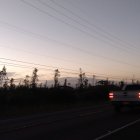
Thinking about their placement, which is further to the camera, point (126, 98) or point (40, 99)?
point (40, 99)

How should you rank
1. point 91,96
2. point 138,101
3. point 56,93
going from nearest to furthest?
1. point 138,101
2. point 56,93
3. point 91,96

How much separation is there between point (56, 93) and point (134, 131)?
25.5m

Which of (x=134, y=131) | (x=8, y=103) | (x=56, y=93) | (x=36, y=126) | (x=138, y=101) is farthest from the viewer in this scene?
(x=56, y=93)

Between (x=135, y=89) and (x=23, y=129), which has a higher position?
(x=135, y=89)

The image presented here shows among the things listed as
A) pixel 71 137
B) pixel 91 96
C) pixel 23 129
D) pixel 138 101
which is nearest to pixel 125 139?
pixel 71 137

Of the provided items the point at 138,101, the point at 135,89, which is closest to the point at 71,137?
the point at 138,101

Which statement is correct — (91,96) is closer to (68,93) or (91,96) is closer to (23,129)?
(68,93)

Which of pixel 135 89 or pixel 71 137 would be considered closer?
pixel 71 137

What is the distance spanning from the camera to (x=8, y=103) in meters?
36.0

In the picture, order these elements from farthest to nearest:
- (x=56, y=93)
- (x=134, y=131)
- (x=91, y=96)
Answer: (x=91, y=96) → (x=56, y=93) → (x=134, y=131)

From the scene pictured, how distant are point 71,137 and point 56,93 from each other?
90.6 feet

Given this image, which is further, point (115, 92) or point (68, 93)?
point (68, 93)

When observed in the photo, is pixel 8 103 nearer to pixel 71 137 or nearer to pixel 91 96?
pixel 91 96

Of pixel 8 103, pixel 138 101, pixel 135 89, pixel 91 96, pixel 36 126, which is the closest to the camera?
pixel 36 126
